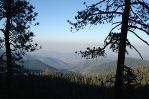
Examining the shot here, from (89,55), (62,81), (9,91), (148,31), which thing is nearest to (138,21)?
(148,31)

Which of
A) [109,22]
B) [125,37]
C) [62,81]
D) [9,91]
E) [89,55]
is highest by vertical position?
[109,22]

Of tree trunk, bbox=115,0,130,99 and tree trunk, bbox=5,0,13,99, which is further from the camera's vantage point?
tree trunk, bbox=5,0,13,99

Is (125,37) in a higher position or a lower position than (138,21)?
lower

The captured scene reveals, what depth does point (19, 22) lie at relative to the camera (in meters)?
19.2

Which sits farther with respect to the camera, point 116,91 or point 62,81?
point 62,81

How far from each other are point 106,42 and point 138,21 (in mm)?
2356

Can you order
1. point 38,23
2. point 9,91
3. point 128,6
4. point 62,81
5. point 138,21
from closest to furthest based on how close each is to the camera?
1. point 128,6
2. point 138,21
3. point 9,91
4. point 38,23
5. point 62,81

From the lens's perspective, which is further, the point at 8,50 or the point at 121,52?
the point at 8,50

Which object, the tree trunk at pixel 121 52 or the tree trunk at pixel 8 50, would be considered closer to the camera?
the tree trunk at pixel 121 52

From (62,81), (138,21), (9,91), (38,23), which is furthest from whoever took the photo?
(62,81)

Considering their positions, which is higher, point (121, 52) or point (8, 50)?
point (8, 50)

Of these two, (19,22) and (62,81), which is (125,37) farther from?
(62,81)

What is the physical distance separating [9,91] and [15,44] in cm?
408

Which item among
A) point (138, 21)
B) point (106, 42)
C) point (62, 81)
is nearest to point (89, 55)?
point (106, 42)
